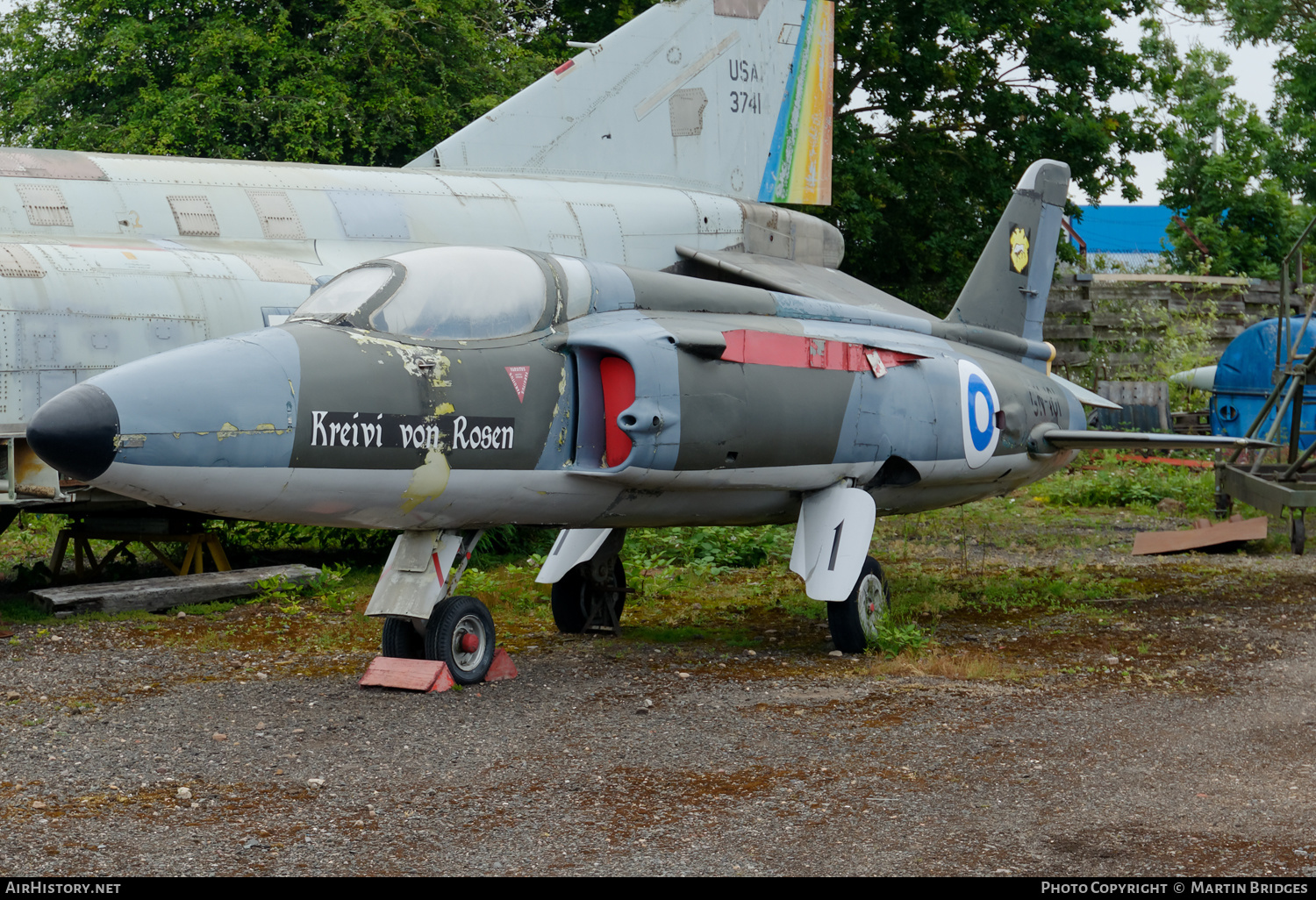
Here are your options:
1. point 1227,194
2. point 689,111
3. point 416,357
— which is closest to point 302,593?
point 416,357

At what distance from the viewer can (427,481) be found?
20.0 ft

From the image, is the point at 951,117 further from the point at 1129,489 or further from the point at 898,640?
the point at 898,640

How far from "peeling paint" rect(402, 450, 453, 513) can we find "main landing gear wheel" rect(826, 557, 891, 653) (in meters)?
2.69

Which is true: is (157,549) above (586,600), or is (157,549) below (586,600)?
below

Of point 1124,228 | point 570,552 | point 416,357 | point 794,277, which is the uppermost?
point 1124,228

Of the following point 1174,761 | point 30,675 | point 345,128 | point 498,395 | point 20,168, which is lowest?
point 30,675

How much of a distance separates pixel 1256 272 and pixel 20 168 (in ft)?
103

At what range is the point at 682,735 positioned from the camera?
5.77 meters

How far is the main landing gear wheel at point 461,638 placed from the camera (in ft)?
21.4

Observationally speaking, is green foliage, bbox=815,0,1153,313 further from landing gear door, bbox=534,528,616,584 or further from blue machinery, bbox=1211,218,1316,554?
landing gear door, bbox=534,528,616,584

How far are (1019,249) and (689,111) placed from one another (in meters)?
3.62

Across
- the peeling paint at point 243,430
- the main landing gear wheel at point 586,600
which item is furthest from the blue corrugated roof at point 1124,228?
the peeling paint at point 243,430
